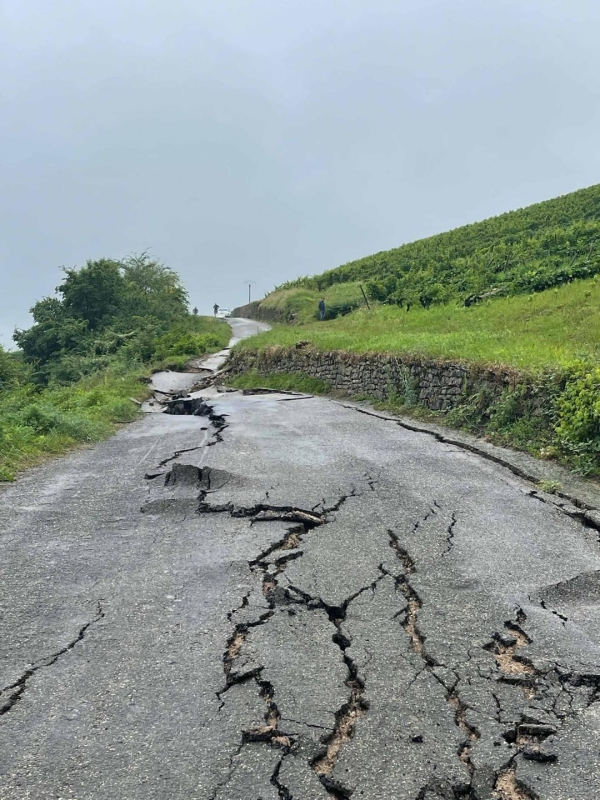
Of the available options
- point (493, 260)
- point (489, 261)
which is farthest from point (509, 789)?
point (489, 261)

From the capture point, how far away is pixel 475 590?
15.2ft

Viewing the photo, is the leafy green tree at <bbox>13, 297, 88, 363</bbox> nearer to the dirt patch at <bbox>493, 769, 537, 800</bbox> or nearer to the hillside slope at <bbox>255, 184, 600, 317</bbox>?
the hillside slope at <bbox>255, 184, 600, 317</bbox>

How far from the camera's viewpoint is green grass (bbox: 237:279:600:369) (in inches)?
458

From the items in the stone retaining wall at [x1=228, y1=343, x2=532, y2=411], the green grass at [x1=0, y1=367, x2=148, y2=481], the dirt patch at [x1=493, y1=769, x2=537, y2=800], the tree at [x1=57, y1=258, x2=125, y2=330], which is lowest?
the dirt patch at [x1=493, y1=769, x2=537, y2=800]

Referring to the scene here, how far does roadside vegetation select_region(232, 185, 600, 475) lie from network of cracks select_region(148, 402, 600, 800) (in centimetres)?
444

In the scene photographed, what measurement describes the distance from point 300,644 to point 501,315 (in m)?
15.5

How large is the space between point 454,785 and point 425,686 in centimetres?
70

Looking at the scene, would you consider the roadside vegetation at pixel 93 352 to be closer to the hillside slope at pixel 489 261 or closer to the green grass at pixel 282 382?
the green grass at pixel 282 382

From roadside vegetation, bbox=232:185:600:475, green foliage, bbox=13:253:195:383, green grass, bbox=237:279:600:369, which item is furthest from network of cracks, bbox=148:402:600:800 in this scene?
green foliage, bbox=13:253:195:383

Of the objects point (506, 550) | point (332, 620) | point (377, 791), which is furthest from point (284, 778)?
point (506, 550)

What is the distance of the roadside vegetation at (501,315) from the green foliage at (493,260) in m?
0.09

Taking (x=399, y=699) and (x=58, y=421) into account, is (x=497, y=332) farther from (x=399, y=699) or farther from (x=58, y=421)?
(x=399, y=699)

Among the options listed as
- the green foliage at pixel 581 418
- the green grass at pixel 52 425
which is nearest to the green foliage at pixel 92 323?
the green grass at pixel 52 425

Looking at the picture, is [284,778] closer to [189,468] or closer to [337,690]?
[337,690]
